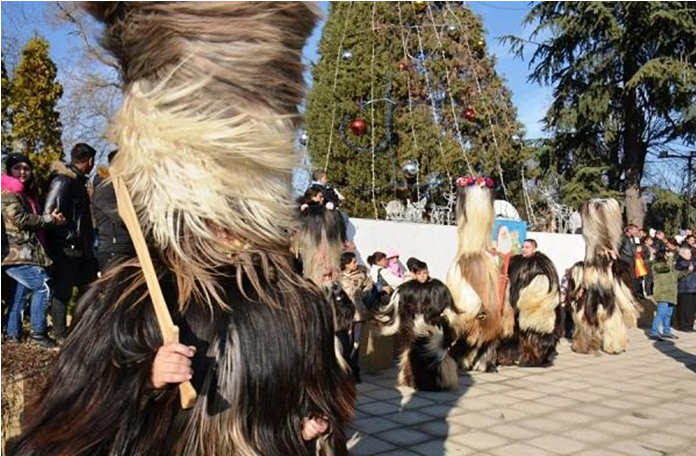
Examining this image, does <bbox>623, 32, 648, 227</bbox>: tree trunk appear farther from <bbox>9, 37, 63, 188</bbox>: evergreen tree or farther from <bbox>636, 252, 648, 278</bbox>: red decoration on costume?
<bbox>9, 37, 63, 188</bbox>: evergreen tree

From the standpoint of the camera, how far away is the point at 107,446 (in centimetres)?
159

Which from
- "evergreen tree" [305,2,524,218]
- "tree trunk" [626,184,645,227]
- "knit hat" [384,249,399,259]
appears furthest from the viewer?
"tree trunk" [626,184,645,227]

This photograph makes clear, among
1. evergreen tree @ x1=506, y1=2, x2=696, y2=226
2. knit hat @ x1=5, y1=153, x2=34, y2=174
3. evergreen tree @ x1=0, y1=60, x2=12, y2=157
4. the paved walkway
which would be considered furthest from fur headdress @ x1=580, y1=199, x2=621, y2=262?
evergreen tree @ x1=506, y1=2, x2=696, y2=226

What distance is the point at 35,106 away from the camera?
12156 millimetres

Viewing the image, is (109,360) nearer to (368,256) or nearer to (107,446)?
(107,446)

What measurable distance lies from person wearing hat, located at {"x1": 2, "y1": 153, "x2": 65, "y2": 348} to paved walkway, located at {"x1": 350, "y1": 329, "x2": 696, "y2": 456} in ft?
8.87

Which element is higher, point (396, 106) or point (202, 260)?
point (396, 106)

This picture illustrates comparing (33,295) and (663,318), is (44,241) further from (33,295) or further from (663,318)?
(663,318)

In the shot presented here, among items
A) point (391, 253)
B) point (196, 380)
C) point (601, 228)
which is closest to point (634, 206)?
point (601, 228)

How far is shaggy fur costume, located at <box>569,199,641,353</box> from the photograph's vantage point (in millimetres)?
9453

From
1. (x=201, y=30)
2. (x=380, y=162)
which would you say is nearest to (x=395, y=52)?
(x=380, y=162)

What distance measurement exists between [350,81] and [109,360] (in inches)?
717

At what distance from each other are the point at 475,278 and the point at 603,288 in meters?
2.79

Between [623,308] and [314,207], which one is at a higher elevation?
[314,207]
